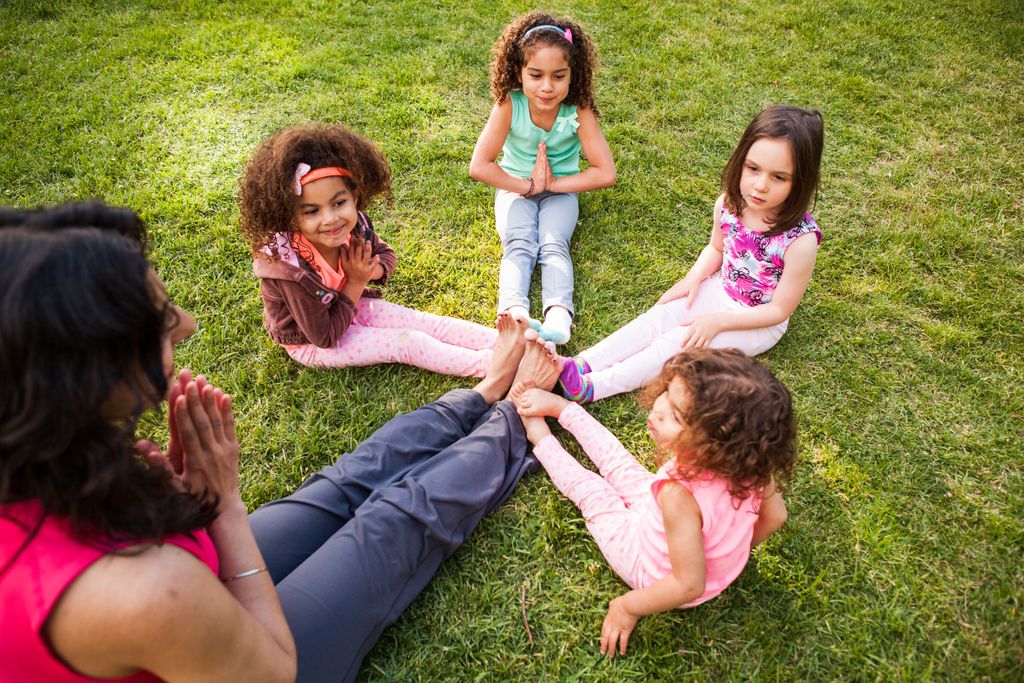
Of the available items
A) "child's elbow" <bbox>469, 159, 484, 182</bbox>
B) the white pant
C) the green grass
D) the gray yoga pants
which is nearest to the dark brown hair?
the white pant

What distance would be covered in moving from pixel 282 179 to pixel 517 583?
1.86m

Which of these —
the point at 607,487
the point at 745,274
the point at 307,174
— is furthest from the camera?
the point at 745,274

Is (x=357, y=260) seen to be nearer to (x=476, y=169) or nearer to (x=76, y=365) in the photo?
(x=476, y=169)

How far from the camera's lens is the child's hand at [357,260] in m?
2.84

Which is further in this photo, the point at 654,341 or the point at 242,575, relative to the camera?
the point at 654,341

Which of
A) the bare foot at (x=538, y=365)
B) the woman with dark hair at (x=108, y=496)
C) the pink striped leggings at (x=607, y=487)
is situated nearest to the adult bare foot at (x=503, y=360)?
the bare foot at (x=538, y=365)

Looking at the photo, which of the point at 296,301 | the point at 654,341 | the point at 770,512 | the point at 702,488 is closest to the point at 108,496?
the point at 296,301

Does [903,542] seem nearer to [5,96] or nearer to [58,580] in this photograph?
[58,580]

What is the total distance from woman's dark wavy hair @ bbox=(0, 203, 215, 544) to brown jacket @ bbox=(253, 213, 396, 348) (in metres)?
1.32

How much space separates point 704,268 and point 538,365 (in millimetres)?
1010

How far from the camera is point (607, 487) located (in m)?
2.46

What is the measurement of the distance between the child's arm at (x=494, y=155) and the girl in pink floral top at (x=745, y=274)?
1064mm

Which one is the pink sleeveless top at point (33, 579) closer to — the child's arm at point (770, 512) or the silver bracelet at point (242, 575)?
the silver bracelet at point (242, 575)

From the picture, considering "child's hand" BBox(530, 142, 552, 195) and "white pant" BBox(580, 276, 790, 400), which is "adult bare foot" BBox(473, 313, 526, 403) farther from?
"child's hand" BBox(530, 142, 552, 195)
